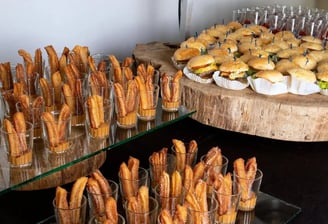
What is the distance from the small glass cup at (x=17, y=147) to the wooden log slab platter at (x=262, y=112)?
66 cm

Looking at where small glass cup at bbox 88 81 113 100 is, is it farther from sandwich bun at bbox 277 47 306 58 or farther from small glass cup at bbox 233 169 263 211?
sandwich bun at bbox 277 47 306 58

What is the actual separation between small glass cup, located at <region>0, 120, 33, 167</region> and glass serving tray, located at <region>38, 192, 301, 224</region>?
1.57 ft

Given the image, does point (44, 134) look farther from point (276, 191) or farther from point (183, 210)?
point (276, 191)

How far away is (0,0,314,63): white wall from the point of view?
1793 millimetres

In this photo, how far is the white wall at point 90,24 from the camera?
1793 millimetres

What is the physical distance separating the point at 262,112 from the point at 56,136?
68cm

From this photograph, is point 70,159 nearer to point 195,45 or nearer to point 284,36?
point 195,45

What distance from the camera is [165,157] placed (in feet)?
3.59

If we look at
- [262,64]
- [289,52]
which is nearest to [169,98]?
[262,64]

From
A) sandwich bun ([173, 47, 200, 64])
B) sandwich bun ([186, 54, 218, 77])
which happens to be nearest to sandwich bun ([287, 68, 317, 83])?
sandwich bun ([186, 54, 218, 77])

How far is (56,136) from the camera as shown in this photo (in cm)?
105

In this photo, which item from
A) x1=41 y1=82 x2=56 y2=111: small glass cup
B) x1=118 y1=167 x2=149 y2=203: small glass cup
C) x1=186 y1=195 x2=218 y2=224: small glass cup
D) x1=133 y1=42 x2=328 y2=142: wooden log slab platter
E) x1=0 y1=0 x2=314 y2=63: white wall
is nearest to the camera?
x1=186 y1=195 x2=218 y2=224: small glass cup

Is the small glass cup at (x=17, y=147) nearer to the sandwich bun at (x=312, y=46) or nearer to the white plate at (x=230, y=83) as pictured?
the white plate at (x=230, y=83)

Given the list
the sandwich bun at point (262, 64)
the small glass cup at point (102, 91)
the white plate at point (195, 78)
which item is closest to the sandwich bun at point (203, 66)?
the white plate at point (195, 78)
